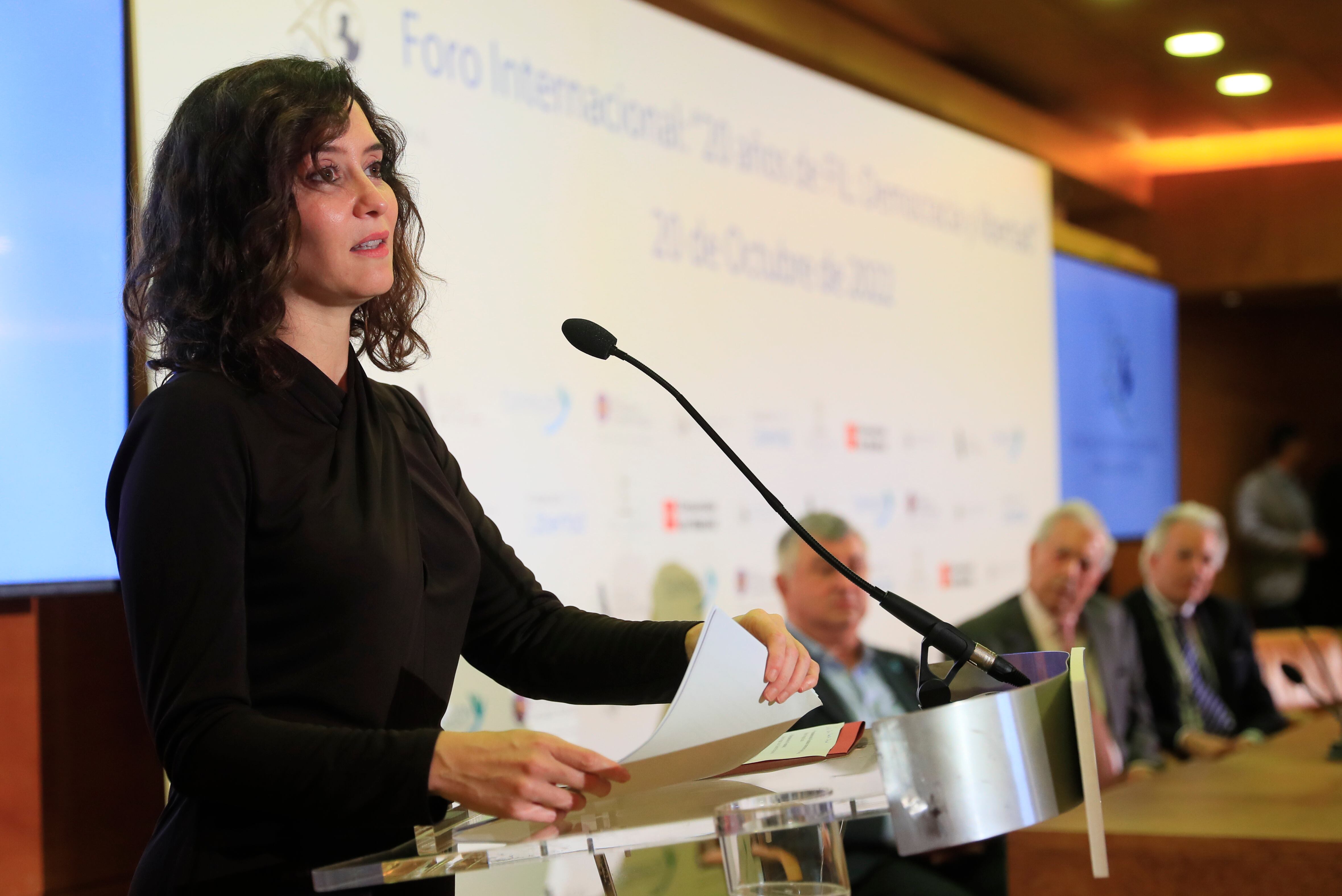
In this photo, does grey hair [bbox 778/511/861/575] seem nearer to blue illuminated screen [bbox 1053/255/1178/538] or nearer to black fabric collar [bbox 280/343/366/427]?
black fabric collar [bbox 280/343/366/427]

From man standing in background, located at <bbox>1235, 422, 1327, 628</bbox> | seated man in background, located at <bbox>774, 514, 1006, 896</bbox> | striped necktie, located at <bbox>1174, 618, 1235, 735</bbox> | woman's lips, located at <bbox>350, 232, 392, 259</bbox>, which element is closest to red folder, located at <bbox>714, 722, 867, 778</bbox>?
woman's lips, located at <bbox>350, 232, 392, 259</bbox>

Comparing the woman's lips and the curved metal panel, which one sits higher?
the woman's lips

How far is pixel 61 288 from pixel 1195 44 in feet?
16.7

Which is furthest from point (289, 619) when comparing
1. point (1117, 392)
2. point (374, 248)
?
point (1117, 392)

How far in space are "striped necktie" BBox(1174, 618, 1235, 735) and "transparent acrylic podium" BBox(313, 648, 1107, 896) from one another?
13.5ft

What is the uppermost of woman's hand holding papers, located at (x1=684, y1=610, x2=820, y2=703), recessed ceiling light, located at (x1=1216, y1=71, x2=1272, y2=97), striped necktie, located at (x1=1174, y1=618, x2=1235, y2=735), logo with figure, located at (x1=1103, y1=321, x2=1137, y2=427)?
recessed ceiling light, located at (x1=1216, y1=71, x2=1272, y2=97)

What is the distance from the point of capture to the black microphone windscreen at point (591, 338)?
1437 millimetres

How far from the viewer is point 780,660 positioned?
1170 mm

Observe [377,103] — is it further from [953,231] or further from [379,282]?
[953,231]

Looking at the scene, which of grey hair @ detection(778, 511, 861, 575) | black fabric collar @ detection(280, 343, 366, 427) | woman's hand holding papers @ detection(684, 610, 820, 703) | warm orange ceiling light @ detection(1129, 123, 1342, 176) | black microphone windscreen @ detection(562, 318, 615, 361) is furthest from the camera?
warm orange ceiling light @ detection(1129, 123, 1342, 176)

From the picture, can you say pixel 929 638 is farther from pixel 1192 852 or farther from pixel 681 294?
pixel 681 294

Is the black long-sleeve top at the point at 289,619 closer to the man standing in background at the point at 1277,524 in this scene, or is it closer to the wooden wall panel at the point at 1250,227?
the wooden wall panel at the point at 1250,227

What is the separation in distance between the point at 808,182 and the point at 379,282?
10.4 ft

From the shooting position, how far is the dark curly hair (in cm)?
123
